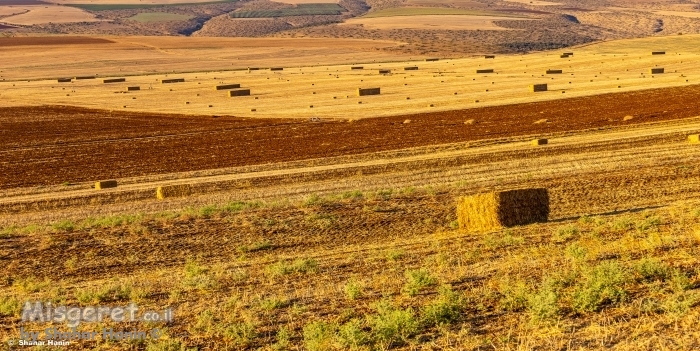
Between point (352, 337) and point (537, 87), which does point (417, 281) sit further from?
point (537, 87)

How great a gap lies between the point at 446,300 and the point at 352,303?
4.26ft

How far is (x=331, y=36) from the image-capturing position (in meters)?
179

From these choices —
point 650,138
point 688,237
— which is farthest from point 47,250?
point 650,138

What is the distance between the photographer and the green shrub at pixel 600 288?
37.4 ft

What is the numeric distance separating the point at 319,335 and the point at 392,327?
80cm

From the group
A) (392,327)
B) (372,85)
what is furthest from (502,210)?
(372,85)

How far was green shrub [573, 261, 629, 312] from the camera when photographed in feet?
37.4

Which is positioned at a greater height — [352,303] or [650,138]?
[352,303]

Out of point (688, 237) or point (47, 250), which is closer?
point (688, 237)

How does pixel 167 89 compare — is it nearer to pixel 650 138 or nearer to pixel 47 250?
pixel 650 138

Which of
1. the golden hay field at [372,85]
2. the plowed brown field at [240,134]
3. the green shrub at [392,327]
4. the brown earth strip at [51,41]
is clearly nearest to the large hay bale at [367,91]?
the golden hay field at [372,85]

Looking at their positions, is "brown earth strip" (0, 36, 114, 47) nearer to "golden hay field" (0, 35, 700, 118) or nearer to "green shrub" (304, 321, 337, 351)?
"golden hay field" (0, 35, 700, 118)

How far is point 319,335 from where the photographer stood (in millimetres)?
11039

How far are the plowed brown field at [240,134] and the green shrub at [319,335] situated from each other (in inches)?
937
